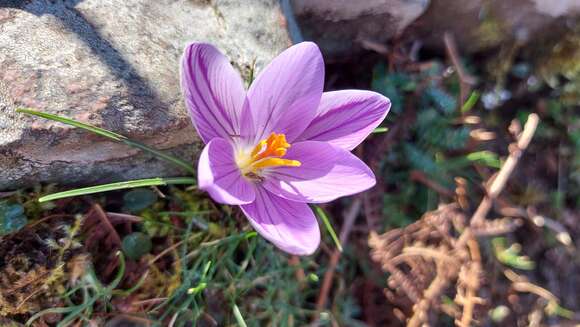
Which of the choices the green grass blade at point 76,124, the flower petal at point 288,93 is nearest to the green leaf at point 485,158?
the flower petal at point 288,93

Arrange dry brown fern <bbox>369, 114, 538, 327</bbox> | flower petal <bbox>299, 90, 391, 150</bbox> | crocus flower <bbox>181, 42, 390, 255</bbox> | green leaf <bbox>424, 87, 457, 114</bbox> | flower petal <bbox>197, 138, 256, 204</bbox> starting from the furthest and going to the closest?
green leaf <bbox>424, 87, 457, 114</bbox>, dry brown fern <bbox>369, 114, 538, 327</bbox>, flower petal <bbox>299, 90, 391, 150</bbox>, crocus flower <bbox>181, 42, 390, 255</bbox>, flower petal <bbox>197, 138, 256, 204</bbox>

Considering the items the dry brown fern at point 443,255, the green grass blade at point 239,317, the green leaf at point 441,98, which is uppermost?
the green leaf at point 441,98

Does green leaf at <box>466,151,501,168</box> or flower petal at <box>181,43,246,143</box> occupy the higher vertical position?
flower petal at <box>181,43,246,143</box>

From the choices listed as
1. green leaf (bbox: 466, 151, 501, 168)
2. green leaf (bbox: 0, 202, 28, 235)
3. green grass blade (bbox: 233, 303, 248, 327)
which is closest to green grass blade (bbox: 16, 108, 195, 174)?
green leaf (bbox: 0, 202, 28, 235)

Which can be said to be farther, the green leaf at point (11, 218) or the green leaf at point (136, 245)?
the green leaf at point (136, 245)

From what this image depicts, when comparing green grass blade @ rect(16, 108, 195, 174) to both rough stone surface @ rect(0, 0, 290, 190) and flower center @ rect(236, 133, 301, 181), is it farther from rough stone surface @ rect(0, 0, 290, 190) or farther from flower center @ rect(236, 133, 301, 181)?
flower center @ rect(236, 133, 301, 181)

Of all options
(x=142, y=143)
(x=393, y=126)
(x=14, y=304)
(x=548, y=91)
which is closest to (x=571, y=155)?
(x=548, y=91)

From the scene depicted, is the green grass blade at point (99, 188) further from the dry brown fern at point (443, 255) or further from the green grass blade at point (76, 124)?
the dry brown fern at point (443, 255)

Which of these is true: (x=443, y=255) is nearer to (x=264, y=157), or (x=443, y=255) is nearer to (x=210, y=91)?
(x=264, y=157)
